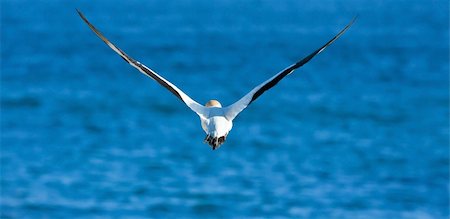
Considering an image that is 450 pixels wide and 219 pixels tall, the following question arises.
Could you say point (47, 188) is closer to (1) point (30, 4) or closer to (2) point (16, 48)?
(2) point (16, 48)

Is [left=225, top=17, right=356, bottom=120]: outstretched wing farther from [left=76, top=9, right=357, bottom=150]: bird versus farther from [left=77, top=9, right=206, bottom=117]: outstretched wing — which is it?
[left=77, top=9, right=206, bottom=117]: outstretched wing

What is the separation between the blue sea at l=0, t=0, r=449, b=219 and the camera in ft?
83.6

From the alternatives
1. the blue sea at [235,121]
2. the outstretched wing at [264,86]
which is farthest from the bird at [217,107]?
the blue sea at [235,121]

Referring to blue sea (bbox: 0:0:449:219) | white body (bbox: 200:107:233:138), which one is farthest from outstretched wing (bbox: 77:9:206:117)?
blue sea (bbox: 0:0:449:219)

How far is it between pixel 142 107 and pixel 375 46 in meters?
18.0

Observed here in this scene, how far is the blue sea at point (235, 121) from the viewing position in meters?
25.5

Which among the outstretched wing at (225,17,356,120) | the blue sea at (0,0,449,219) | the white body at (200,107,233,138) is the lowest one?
the white body at (200,107,233,138)

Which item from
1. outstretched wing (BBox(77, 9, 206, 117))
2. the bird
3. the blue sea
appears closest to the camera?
the bird

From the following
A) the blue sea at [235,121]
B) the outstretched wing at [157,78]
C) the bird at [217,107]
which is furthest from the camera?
the blue sea at [235,121]

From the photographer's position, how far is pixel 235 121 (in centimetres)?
3203

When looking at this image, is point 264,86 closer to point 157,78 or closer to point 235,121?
point 157,78

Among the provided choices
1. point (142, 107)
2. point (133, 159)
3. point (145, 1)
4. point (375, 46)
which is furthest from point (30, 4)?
point (133, 159)

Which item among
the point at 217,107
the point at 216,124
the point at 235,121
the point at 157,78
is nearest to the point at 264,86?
the point at 216,124

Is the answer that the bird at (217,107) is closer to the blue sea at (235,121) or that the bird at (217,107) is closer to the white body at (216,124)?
the white body at (216,124)
